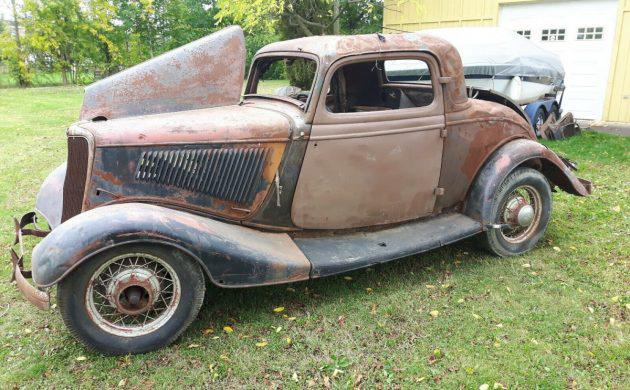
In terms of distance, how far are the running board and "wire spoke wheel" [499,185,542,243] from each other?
16.8 inches

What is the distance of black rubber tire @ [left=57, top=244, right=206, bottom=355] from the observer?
3.04 m

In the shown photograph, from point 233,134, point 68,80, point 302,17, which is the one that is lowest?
point 68,80

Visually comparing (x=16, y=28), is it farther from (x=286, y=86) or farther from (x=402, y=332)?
(x=402, y=332)

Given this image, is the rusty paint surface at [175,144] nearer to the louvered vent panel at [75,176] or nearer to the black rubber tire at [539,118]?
the louvered vent panel at [75,176]

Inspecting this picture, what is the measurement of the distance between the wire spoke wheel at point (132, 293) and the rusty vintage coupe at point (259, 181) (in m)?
0.01

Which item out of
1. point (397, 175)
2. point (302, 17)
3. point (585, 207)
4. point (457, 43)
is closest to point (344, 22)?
point (302, 17)

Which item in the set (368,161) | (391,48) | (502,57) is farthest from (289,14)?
(368,161)

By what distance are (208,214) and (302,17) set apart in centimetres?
1138

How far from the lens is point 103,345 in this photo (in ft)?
10.4

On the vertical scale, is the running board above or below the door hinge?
below

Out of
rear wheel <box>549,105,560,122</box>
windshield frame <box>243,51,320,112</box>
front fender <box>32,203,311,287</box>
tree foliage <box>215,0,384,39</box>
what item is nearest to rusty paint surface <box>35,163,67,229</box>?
front fender <box>32,203,311,287</box>

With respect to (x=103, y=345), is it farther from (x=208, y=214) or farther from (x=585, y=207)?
(x=585, y=207)

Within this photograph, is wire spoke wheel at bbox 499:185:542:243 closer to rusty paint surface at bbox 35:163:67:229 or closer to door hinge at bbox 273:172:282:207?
door hinge at bbox 273:172:282:207

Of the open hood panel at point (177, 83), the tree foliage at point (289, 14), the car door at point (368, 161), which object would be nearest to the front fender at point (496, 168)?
the car door at point (368, 161)
